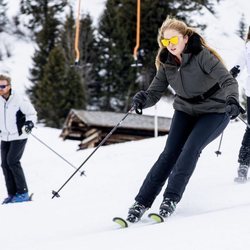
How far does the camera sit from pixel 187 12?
35.6m

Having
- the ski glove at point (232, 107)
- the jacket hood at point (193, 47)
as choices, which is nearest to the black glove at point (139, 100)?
the jacket hood at point (193, 47)

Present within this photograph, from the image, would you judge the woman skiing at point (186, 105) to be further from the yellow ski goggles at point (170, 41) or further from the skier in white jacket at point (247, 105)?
the skier in white jacket at point (247, 105)

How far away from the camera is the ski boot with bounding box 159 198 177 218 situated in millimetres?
Answer: 3508

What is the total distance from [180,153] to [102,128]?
16.7 meters

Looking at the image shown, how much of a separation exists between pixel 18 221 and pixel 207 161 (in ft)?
10.7

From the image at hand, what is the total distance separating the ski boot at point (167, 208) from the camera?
351 cm

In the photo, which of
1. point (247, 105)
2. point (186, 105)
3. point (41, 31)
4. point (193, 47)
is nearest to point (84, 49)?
point (41, 31)

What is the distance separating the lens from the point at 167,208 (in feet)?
11.5

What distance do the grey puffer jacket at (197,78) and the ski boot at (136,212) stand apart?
0.75 m

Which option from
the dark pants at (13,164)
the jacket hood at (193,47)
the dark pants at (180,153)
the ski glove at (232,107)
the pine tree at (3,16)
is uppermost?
the jacket hood at (193,47)

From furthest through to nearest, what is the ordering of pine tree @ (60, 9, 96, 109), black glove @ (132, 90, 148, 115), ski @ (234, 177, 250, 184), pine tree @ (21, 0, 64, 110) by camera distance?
pine tree @ (21, 0, 64, 110), pine tree @ (60, 9, 96, 109), ski @ (234, 177, 250, 184), black glove @ (132, 90, 148, 115)

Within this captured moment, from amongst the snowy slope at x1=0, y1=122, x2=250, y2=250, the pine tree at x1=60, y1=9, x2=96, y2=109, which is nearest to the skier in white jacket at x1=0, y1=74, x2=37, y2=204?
the snowy slope at x1=0, y1=122, x2=250, y2=250

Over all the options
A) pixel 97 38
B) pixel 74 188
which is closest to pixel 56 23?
pixel 97 38

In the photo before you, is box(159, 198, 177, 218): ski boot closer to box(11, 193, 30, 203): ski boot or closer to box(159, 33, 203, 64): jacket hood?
box(159, 33, 203, 64): jacket hood
